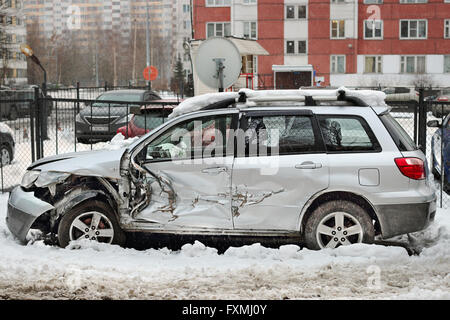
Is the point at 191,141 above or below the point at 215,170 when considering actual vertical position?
above

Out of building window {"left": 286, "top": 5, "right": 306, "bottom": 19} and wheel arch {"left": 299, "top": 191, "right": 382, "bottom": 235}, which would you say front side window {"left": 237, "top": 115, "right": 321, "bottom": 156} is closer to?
wheel arch {"left": 299, "top": 191, "right": 382, "bottom": 235}

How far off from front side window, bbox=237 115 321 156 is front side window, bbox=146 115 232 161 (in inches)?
9.5

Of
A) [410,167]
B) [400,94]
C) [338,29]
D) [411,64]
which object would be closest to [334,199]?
[410,167]

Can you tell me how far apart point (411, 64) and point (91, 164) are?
47.1 metres

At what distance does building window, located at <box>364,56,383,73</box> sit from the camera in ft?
168

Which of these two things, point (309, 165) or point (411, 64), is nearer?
point (309, 165)

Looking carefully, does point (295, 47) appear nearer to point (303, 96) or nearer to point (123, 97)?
point (123, 97)

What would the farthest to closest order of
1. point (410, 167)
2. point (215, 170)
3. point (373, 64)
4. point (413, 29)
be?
point (373, 64) < point (413, 29) < point (215, 170) < point (410, 167)

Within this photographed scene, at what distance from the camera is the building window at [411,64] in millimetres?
51000

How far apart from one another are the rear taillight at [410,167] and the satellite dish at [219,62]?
143 inches

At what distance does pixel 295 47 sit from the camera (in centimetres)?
5128

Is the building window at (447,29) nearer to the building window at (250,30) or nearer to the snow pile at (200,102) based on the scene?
the building window at (250,30)

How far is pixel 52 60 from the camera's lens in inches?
3733

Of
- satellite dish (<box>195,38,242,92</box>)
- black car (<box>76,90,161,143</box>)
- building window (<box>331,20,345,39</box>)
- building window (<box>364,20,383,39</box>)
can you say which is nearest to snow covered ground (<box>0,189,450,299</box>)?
satellite dish (<box>195,38,242,92</box>)
